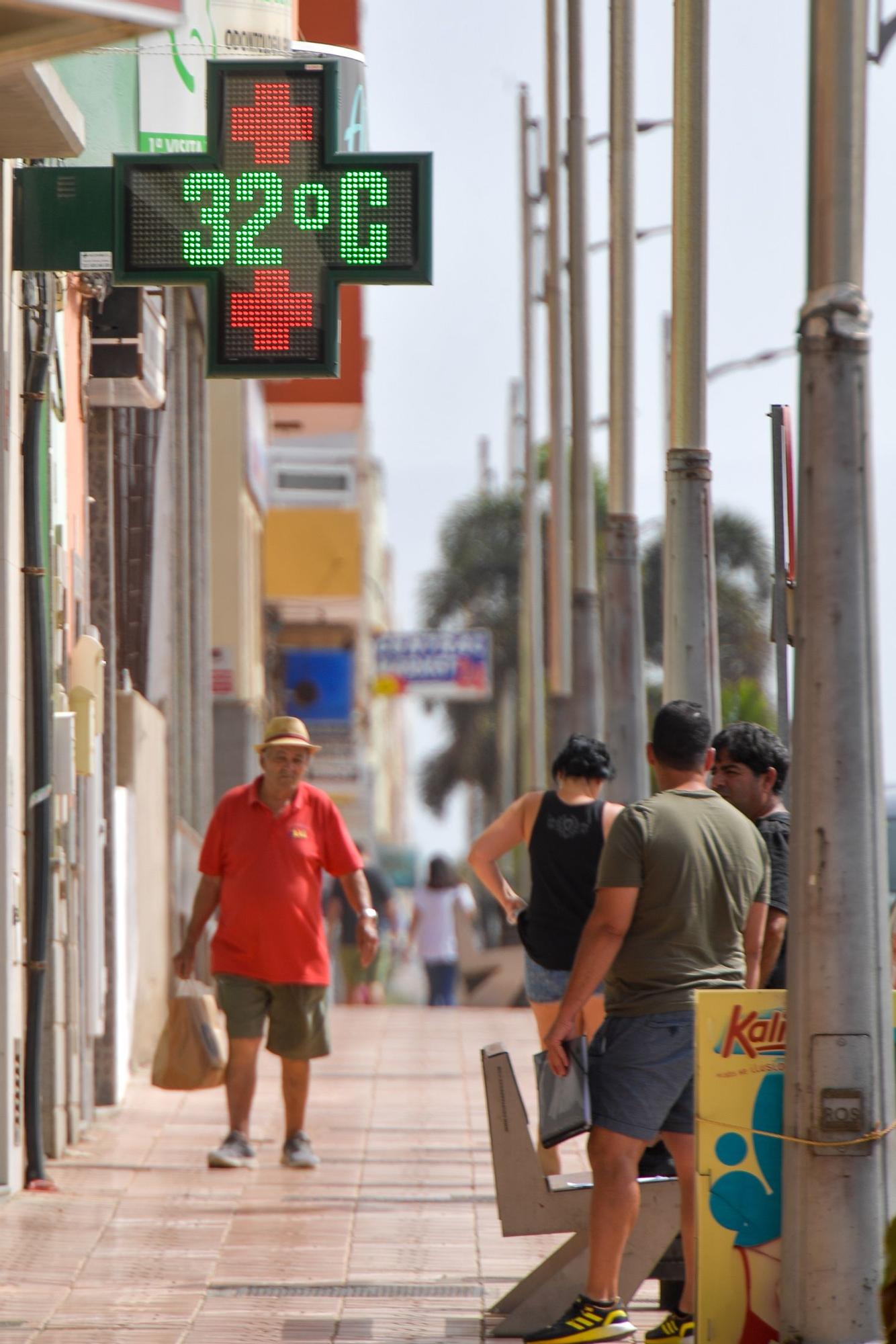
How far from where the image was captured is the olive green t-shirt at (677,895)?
6293 mm

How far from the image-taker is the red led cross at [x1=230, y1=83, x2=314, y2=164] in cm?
831

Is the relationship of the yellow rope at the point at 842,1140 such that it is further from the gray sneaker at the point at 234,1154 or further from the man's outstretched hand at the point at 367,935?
the gray sneaker at the point at 234,1154

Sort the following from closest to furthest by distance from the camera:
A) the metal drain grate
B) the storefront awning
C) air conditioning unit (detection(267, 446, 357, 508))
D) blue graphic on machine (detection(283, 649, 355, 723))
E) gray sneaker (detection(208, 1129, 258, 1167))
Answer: the storefront awning < the metal drain grate < gray sneaker (detection(208, 1129, 258, 1167)) < air conditioning unit (detection(267, 446, 357, 508)) < blue graphic on machine (detection(283, 649, 355, 723))

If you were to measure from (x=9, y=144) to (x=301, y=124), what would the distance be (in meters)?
1.07

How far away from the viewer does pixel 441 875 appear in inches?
888

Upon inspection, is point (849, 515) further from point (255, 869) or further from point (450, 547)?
point (450, 547)

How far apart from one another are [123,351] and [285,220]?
3.43 m

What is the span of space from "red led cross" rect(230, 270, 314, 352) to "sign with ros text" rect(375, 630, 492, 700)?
102 ft

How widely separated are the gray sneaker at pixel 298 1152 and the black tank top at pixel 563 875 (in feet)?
5.49

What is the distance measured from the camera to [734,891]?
641cm

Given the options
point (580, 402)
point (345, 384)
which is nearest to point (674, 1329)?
point (580, 402)

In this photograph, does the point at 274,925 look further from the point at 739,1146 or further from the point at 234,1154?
the point at 739,1146

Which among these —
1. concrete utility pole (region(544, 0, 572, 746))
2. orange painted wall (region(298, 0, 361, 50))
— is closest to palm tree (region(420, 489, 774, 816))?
concrete utility pole (region(544, 0, 572, 746))

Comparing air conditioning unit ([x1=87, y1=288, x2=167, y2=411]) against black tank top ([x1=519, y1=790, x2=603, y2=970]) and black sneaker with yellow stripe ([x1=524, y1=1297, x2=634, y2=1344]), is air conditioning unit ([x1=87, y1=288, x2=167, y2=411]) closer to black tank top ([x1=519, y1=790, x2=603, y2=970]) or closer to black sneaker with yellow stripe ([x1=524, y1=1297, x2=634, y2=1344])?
black tank top ([x1=519, y1=790, x2=603, y2=970])
